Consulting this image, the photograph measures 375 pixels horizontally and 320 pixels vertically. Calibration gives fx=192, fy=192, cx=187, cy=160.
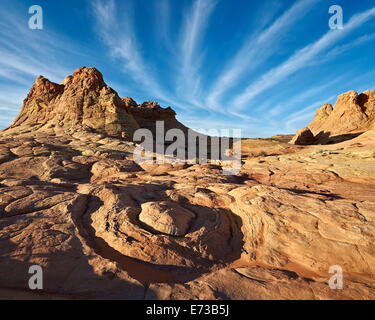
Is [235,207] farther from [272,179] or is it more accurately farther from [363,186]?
[363,186]


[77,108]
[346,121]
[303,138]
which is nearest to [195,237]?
[77,108]

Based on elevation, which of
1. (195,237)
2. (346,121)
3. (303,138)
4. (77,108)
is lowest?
(195,237)

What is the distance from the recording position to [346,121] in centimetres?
4131

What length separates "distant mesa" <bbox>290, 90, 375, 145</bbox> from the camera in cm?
3891

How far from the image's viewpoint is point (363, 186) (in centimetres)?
1014

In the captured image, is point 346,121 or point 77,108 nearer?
point 77,108

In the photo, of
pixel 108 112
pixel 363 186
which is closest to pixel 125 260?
pixel 363 186

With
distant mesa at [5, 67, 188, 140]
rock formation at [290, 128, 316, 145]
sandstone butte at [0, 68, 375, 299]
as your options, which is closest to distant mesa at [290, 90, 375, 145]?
rock formation at [290, 128, 316, 145]

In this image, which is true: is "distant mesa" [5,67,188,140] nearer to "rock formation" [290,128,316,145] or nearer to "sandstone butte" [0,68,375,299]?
"sandstone butte" [0,68,375,299]

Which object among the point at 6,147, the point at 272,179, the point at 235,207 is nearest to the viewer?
the point at 235,207

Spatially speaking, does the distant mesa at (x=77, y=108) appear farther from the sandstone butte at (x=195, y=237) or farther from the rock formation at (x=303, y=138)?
the rock formation at (x=303, y=138)

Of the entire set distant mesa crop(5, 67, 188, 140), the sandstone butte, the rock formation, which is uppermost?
distant mesa crop(5, 67, 188, 140)

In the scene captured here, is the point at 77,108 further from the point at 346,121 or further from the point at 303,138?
the point at 346,121
